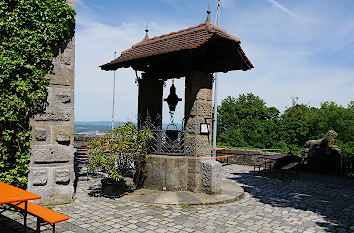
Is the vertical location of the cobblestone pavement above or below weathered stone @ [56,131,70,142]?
below

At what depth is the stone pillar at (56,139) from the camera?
20.4 ft

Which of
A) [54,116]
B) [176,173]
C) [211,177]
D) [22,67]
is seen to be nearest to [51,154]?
[54,116]

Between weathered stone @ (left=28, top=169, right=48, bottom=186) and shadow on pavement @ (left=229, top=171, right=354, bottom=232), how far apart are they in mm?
5248

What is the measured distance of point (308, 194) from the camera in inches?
326

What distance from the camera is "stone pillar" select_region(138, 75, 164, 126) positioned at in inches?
337

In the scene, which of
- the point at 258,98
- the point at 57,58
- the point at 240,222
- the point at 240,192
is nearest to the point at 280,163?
the point at 240,192

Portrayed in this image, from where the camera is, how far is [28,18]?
6031mm

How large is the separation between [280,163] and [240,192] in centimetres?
606

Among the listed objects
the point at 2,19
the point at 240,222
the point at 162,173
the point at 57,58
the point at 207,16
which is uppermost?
the point at 207,16

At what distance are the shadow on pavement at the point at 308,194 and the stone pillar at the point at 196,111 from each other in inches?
83.1

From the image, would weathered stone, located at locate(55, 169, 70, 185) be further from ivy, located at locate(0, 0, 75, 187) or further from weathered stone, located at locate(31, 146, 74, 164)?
ivy, located at locate(0, 0, 75, 187)

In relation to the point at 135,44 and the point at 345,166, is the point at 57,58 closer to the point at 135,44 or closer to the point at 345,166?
the point at 135,44

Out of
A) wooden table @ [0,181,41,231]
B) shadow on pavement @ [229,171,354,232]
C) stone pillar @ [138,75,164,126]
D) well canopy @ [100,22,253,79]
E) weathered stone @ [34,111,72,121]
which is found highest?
well canopy @ [100,22,253,79]

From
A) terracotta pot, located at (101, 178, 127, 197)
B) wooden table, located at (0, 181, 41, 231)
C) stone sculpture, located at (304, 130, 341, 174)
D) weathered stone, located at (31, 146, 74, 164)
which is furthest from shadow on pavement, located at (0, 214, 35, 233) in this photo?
stone sculpture, located at (304, 130, 341, 174)
